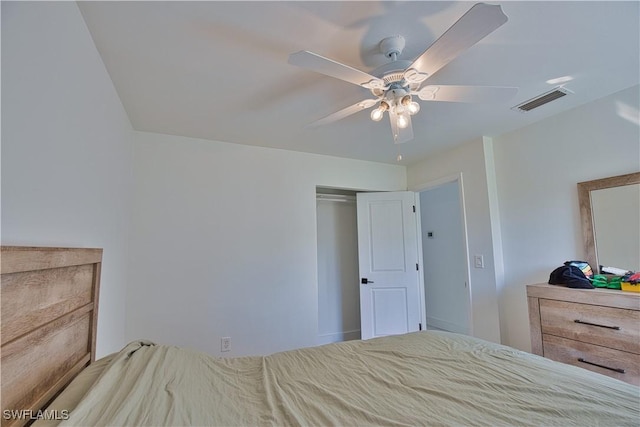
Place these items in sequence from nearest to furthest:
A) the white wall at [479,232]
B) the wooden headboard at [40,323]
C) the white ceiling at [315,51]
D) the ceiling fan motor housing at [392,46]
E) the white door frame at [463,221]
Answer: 1. the wooden headboard at [40,323]
2. the white ceiling at [315,51]
3. the ceiling fan motor housing at [392,46]
4. the white wall at [479,232]
5. the white door frame at [463,221]

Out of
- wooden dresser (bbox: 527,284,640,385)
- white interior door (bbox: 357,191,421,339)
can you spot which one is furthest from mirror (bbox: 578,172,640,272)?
white interior door (bbox: 357,191,421,339)

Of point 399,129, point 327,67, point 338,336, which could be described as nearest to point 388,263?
point 338,336

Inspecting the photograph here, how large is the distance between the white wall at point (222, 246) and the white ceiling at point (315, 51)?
1.51 feet

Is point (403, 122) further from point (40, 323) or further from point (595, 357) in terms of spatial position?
point (595, 357)

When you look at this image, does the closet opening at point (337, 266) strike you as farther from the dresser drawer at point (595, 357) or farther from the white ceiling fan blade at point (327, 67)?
the white ceiling fan blade at point (327, 67)

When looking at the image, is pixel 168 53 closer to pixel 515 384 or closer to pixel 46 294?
pixel 46 294

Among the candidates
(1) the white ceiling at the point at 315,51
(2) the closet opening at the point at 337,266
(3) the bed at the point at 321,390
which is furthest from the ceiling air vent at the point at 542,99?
(2) the closet opening at the point at 337,266

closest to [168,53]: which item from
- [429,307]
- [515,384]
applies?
[515,384]

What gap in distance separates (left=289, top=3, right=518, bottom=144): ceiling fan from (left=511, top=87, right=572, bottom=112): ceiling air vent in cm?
89

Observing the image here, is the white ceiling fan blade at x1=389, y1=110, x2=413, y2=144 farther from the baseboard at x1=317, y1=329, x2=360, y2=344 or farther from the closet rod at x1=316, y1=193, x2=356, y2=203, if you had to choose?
the baseboard at x1=317, y1=329, x2=360, y2=344

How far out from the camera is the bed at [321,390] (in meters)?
0.87

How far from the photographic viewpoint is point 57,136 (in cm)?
113

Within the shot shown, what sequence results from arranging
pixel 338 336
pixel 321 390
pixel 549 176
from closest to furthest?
pixel 321 390 < pixel 549 176 < pixel 338 336

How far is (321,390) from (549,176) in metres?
2.64
